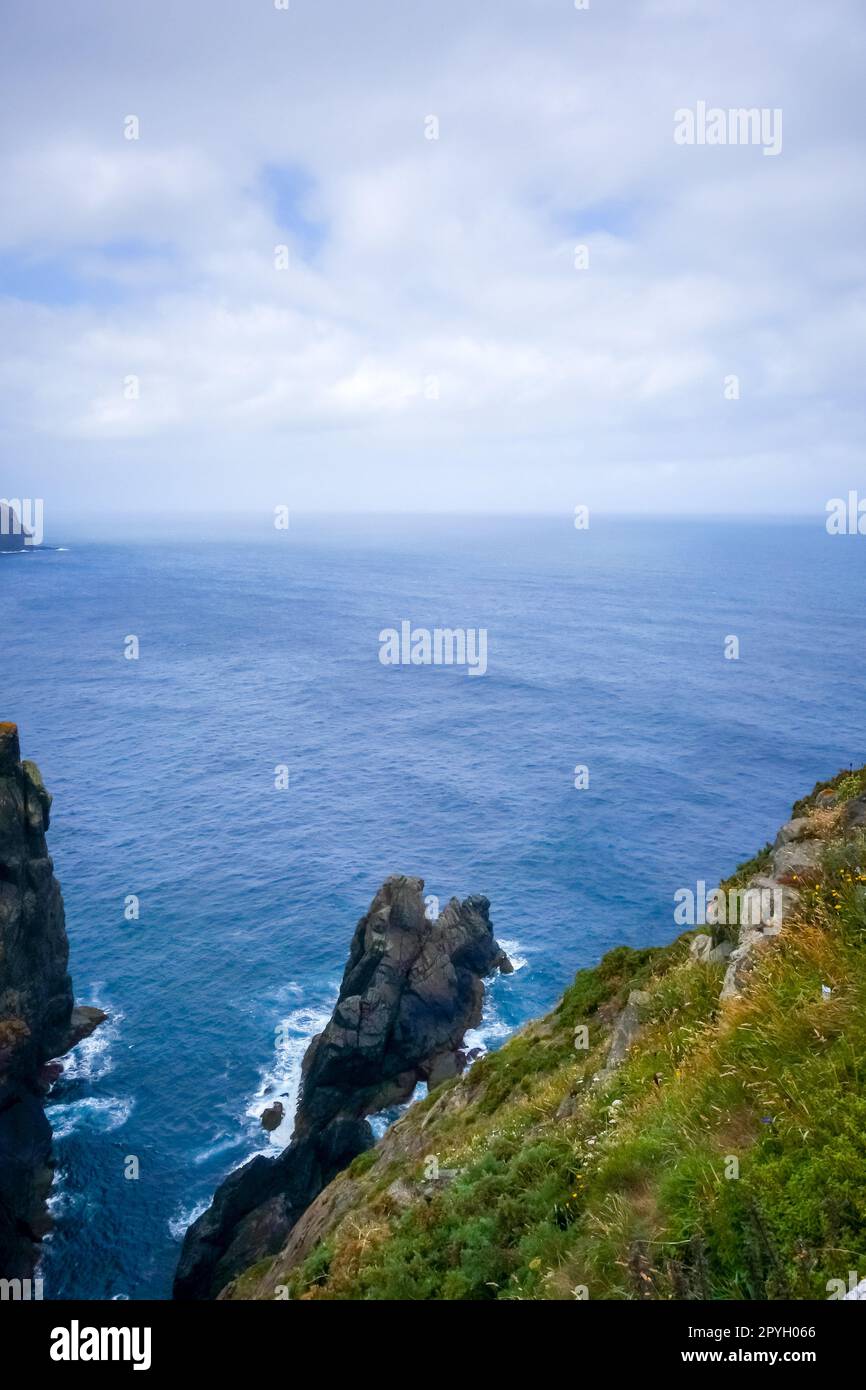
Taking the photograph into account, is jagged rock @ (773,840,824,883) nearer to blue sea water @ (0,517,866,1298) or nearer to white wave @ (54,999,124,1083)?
blue sea water @ (0,517,866,1298)

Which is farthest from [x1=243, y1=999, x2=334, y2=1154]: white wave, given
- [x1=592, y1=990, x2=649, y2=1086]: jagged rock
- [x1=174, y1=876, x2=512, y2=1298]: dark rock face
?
[x1=592, y1=990, x2=649, y2=1086]: jagged rock

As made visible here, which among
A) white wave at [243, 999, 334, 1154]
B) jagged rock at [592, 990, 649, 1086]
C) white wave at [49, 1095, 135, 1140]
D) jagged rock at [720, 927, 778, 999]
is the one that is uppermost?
jagged rock at [720, 927, 778, 999]

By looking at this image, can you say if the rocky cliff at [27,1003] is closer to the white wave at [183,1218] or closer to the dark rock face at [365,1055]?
the white wave at [183,1218]

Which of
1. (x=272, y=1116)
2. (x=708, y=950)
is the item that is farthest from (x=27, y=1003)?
(x=708, y=950)

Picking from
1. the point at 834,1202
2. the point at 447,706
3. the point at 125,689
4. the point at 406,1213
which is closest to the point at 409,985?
the point at 406,1213

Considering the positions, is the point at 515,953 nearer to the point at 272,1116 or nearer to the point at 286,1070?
the point at 286,1070
